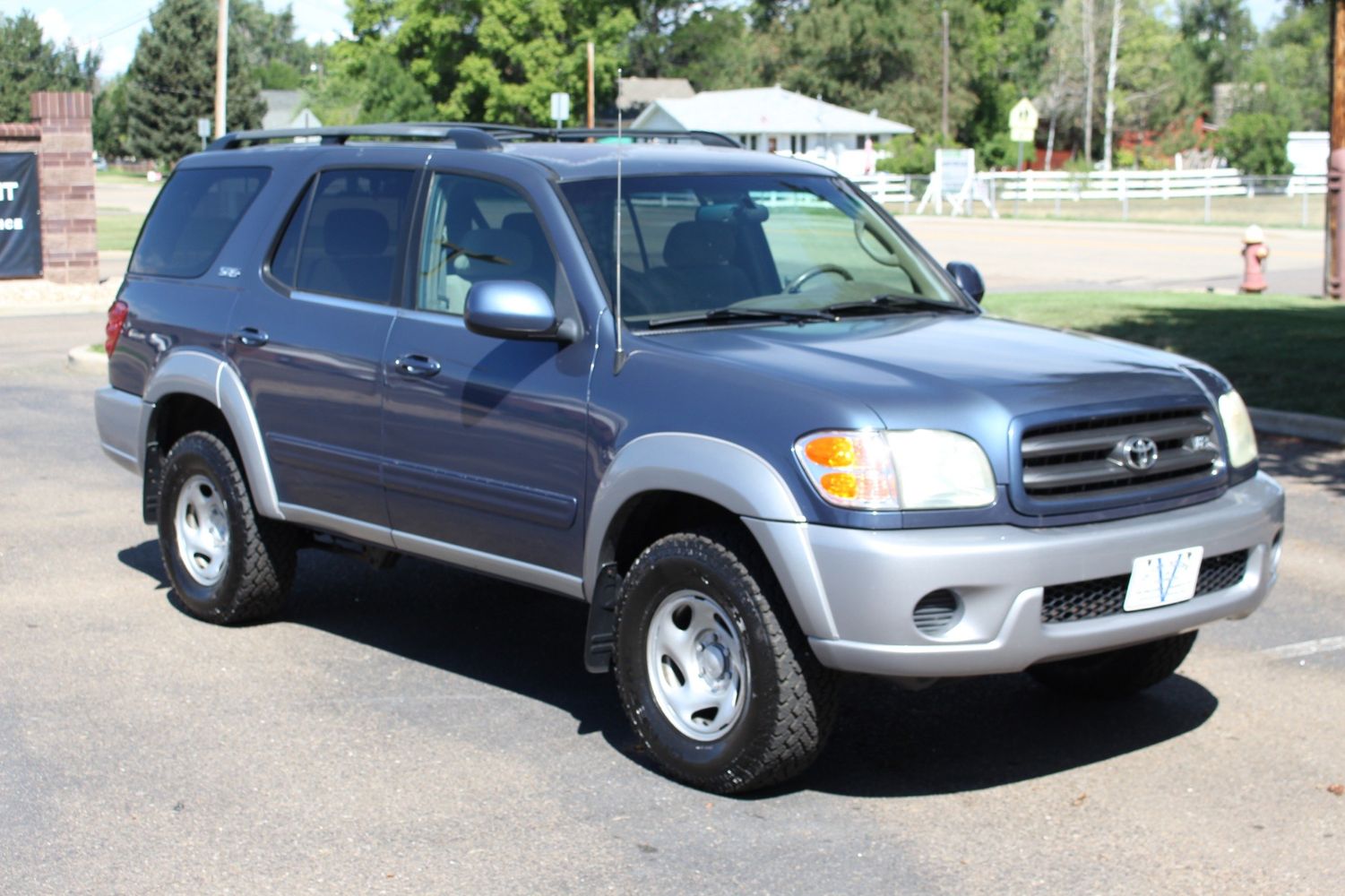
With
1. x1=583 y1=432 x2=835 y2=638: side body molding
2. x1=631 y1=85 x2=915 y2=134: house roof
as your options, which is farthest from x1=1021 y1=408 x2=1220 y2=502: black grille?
x1=631 y1=85 x2=915 y2=134: house roof

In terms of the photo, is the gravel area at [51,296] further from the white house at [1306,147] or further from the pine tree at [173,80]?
the pine tree at [173,80]

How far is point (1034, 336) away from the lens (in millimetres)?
5684

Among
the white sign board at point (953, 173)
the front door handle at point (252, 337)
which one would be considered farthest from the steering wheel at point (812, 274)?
the white sign board at point (953, 173)

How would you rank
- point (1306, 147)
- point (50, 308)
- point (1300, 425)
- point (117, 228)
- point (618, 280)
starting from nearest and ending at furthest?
point (618, 280) → point (1300, 425) → point (50, 308) → point (117, 228) → point (1306, 147)

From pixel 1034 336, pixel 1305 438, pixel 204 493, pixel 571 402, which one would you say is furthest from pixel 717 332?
pixel 1305 438

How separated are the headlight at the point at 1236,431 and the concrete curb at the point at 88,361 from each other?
12181 mm

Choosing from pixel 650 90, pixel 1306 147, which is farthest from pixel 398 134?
pixel 650 90

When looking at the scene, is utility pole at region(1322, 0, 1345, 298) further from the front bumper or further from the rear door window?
the front bumper

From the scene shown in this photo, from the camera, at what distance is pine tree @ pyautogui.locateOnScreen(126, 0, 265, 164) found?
293 feet

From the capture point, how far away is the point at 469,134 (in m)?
6.32

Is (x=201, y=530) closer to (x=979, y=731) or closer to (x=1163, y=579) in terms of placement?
(x=979, y=731)

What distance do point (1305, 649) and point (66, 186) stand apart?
2032 cm

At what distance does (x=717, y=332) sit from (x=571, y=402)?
515mm

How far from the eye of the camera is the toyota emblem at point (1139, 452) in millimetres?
4961
